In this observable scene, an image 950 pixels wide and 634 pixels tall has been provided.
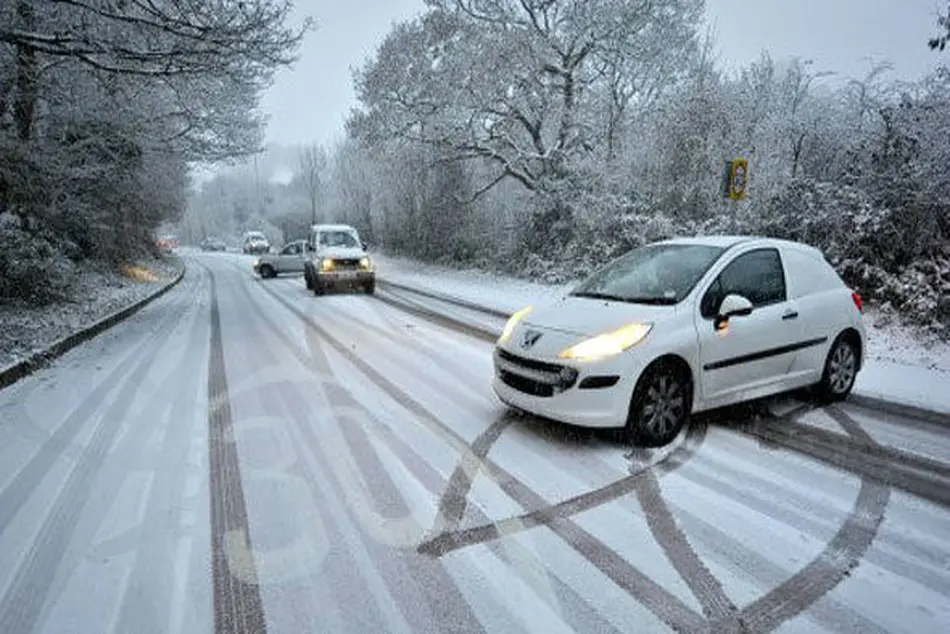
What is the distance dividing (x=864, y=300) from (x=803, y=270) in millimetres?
5818

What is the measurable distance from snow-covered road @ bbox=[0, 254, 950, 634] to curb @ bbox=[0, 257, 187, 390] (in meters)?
0.67

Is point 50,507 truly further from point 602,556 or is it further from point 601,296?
point 601,296

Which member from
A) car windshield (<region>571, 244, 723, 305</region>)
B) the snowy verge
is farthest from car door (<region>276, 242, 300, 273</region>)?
car windshield (<region>571, 244, 723, 305</region>)

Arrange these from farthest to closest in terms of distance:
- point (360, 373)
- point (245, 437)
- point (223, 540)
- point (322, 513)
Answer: point (360, 373), point (245, 437), point (322, 513), point (223, 540)

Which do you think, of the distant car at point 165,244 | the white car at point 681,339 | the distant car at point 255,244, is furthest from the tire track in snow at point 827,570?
the distant car at point 255,244

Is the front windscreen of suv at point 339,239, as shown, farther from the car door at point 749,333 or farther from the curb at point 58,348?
the car door at point 749,333

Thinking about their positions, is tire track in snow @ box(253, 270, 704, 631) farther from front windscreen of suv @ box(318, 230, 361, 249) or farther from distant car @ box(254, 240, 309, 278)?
distant car @ box(254, 240, 309, 278)

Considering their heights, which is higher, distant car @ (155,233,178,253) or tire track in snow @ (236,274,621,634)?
distant car @ (155,233,178,253)

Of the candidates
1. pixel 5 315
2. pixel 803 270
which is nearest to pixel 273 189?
pixel 5 315

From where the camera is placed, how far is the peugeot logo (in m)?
5.00

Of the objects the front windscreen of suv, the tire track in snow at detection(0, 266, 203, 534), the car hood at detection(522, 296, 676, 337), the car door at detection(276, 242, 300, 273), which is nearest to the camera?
the tire track in snow at detection(0, 266, 203, 534)

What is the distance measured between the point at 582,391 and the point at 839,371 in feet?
10.5

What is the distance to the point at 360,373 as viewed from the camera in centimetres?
734

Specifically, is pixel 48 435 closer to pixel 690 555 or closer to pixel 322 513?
pixel 322 513
